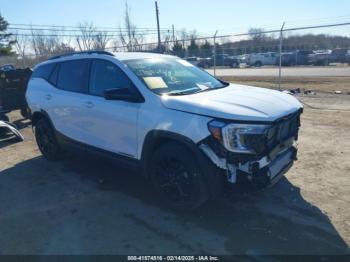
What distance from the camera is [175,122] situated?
3.82 metres

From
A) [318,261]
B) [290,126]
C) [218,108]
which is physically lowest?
[318,261]

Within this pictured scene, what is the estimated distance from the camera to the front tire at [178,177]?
3752 millimetres

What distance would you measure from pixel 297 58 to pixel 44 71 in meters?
30.4

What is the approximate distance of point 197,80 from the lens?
4.86 meters

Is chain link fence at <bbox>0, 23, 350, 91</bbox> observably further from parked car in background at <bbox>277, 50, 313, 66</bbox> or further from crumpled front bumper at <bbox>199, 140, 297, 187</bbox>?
crumpled front bumper at <bbox>199, 140, 297, 187</bbox>

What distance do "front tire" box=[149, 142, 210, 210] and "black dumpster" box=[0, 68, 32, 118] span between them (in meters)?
7.77

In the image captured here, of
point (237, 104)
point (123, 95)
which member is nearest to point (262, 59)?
point (123, 95)

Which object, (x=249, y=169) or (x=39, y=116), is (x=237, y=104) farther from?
(x=39, y=116)

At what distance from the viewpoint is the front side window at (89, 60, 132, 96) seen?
14.8 feet

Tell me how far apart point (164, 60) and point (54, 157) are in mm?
2781

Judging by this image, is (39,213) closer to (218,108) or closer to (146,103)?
(146,103)

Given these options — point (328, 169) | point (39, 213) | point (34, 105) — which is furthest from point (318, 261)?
point (34, 105)

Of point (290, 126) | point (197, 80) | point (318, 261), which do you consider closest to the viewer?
point (318, 261)

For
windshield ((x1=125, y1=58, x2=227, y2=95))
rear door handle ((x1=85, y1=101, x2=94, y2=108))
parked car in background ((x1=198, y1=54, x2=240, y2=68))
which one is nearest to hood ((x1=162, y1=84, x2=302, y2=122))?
windshield ((x1=125, y1=58, x2=227, y2=95))
